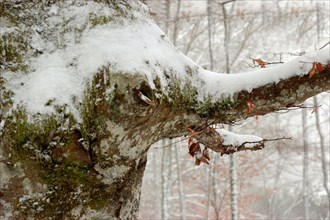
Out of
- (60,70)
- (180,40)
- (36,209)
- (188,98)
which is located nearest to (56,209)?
(36,209)

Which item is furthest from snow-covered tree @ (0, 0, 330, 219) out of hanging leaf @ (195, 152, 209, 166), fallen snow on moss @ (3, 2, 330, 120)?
hanging leaf @ (195, 152, 209, 166)

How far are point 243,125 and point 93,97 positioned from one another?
45.5ft

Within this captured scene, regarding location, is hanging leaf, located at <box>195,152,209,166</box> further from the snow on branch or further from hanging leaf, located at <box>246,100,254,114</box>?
hanging leaf, located at <box>246,100,254,114</box>

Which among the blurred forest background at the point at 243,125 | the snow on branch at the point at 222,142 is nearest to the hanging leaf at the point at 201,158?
the snow on branch at the point at 222,142

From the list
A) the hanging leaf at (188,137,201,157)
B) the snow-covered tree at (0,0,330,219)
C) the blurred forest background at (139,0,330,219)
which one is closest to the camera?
the snow-covered tree at (0,0,330,219)

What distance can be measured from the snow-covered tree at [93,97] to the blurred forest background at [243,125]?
2.84 metres

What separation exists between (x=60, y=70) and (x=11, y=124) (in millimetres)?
298

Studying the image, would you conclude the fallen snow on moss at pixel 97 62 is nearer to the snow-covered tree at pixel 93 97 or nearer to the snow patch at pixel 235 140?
the snow-covered tree at pixel 93 97

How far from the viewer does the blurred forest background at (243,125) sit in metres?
9.42

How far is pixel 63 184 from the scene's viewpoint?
5.55ft

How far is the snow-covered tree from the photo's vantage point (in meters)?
1.61

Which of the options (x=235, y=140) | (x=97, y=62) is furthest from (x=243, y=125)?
(x=97, y=62)

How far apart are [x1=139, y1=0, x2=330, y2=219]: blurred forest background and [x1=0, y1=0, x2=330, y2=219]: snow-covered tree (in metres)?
2.84

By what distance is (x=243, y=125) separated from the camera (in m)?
15.1
